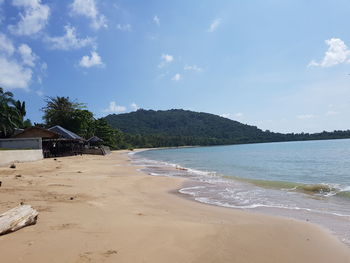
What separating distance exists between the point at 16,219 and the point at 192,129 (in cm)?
16815

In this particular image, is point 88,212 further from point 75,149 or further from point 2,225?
point 75,149

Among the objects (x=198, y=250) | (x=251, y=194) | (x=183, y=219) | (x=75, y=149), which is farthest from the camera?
(x=75, y=149)

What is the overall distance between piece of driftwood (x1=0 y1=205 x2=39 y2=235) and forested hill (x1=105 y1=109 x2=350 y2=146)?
412 feet

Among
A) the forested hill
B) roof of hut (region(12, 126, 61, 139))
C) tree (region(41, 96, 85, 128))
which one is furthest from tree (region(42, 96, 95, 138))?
the forested hill

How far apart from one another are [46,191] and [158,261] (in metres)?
6.15

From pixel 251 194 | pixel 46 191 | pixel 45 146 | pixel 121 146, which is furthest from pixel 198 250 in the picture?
pixel 121 146

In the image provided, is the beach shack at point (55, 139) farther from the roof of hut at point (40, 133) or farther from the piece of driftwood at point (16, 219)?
the piece of driftwood at point (16, 219)

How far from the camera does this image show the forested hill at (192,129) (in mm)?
147500

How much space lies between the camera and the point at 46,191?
8.64m

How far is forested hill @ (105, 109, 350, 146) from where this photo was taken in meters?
148

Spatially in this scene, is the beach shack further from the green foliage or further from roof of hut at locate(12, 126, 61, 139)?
the green foliage

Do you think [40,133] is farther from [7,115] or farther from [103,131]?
[103,131]

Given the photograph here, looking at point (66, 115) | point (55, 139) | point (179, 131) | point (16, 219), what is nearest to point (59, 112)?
point (66, 115)

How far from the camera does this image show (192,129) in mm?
172250
